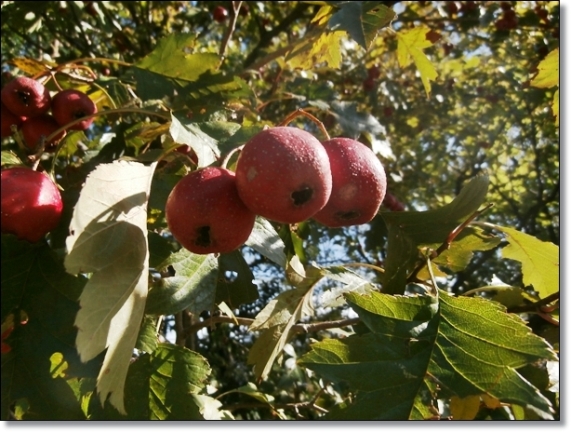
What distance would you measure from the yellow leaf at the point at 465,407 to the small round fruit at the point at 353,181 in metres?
0.48

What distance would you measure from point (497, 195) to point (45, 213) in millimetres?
5625

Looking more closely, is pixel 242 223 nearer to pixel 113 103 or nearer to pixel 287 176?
pixel 287 176

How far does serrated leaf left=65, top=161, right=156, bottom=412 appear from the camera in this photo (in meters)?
0.94

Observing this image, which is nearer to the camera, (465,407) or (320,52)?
(465,407)

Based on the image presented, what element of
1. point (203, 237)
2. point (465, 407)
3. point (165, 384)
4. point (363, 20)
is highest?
point (363, 20)

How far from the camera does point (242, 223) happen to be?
1.06 metres

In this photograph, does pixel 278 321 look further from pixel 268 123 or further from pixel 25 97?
pixel 25 97

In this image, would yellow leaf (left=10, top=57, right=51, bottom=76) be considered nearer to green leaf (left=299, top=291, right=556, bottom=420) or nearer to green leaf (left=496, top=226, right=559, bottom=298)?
green leaf (left=299, top=291, right=556, bottom=420)

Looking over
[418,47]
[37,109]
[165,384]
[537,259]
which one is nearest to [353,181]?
[165,384]

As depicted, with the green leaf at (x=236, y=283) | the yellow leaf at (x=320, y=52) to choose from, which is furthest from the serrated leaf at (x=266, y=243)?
the yellow leaf at (x=320, y=52)

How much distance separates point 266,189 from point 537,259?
0.97 meters

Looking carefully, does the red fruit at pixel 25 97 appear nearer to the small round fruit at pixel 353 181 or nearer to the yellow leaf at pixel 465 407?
the small round fruit at pixel 353 181

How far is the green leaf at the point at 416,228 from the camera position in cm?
139

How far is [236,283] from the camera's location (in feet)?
4.75
